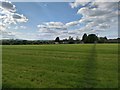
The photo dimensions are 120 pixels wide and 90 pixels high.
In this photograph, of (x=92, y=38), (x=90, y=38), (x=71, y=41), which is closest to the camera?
(x=71, y=41)

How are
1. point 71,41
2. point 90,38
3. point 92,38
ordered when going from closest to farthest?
1. point 71,41
2. point 92,38
3. point 90,38

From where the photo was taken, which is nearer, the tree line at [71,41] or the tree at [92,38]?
the tree line at [71,41]

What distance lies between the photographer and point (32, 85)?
5.43 m

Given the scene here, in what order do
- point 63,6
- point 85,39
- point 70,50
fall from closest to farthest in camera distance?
point 63,6
point 85,39
point 70,50

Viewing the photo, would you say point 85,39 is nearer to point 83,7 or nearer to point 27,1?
point 83,7

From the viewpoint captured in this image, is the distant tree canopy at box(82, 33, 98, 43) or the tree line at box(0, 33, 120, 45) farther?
the distant tree canopy at box(82, 33, 98, 43)

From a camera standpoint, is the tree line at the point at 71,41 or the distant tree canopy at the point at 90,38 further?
the distant tree canopy at the point at 90,38

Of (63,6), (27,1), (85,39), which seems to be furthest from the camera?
(85,39)

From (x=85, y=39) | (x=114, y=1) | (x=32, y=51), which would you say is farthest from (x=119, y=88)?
(x=32, y=51)

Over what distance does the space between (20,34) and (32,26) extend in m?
1.81

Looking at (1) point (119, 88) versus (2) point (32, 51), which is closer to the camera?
(1) point (119, 88)

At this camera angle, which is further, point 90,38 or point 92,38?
point 90,38

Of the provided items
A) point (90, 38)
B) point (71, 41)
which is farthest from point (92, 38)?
point (71, 41)

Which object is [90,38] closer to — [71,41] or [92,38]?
[92,38]
